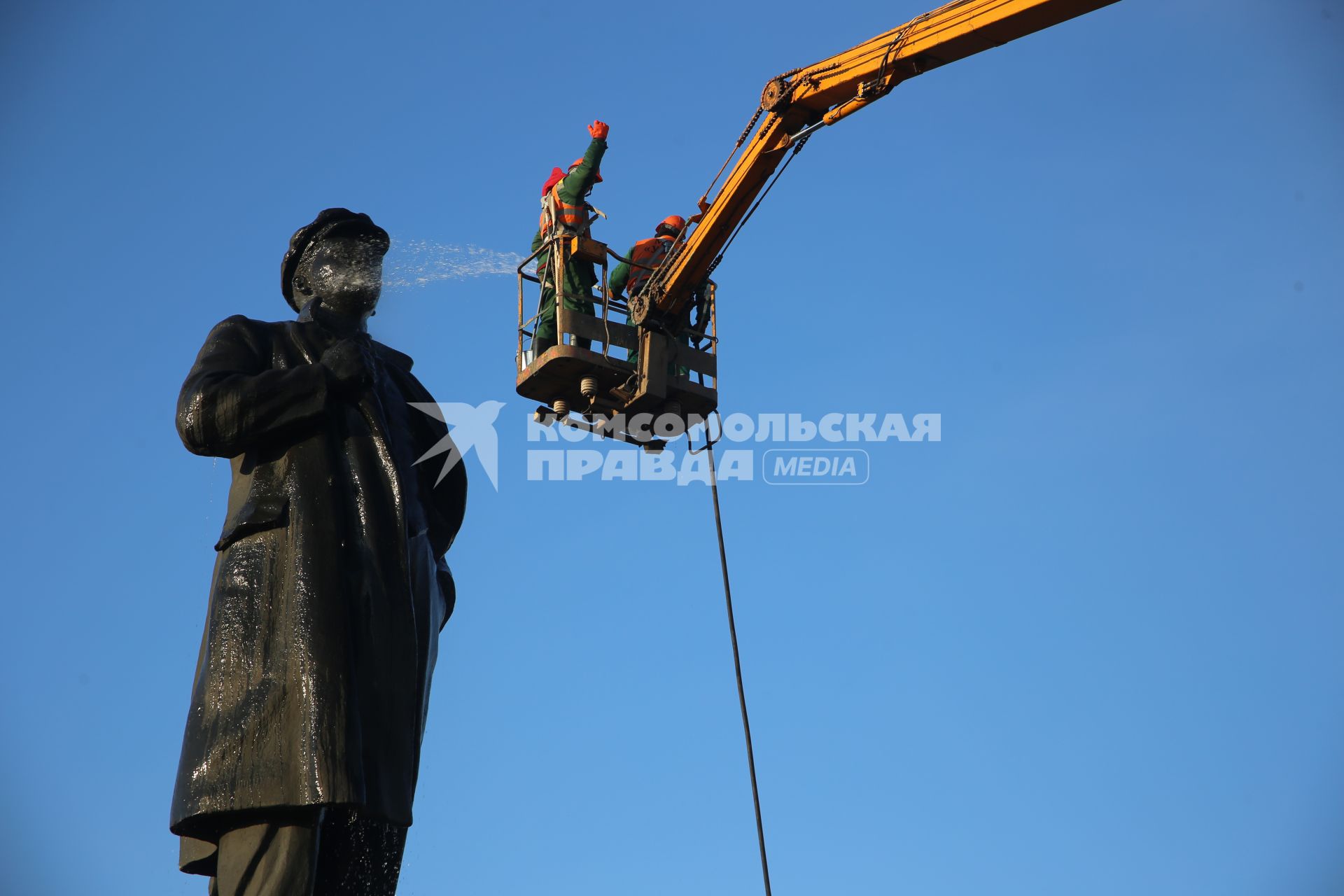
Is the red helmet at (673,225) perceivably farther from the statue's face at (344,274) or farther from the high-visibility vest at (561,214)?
the statue's face at (344,274)

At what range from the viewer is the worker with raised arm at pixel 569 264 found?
919 inches

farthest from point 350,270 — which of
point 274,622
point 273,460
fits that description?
point 274,622

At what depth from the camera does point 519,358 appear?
23.5 metres

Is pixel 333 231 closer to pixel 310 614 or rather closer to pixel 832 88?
pixel 310 614

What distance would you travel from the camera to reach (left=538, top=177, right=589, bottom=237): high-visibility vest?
922 inches

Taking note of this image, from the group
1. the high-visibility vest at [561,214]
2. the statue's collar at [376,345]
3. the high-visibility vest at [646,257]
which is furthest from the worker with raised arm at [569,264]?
the statue's collar at [376,345]

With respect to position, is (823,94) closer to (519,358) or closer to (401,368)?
(519,358)

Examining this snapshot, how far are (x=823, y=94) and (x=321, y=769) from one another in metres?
19.5

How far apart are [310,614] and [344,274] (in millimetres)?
1500

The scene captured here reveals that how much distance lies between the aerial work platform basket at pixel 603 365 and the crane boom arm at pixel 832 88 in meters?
0.53

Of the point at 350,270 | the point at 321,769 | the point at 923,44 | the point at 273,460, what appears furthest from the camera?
the point at 923,44

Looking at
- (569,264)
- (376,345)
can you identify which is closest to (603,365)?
(569,264)

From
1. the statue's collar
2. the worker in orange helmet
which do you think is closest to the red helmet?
the worker in orange helmet

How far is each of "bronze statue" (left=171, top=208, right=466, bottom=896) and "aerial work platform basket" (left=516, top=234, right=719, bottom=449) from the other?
16.6 meters
